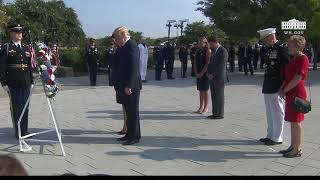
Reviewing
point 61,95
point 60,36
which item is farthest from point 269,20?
point 60,36

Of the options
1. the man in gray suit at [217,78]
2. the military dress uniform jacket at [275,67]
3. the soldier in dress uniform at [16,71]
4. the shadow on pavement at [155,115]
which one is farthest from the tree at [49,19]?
the military dress uniform jacket at [275,67]

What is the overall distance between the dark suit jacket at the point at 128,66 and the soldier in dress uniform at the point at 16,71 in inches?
60.8

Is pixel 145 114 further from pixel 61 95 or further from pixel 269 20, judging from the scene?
pixel 269 20

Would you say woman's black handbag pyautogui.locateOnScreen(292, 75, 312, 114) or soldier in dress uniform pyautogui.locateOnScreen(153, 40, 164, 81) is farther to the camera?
soldier in dress uniform pyautogui.locateOnScreen(153, 40, 164, 81)

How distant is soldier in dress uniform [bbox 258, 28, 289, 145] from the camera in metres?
7.45

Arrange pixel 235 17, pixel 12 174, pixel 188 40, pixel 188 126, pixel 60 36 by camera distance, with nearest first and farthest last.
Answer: pixel 12 174 → pixel 188 126 → pixel 235 17 → pixel 188 40 → pixel 60 36

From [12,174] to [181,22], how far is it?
41.6 meters

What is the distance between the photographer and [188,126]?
9.33 meters

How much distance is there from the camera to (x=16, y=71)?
798cm

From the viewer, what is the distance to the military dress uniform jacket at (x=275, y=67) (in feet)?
24.3

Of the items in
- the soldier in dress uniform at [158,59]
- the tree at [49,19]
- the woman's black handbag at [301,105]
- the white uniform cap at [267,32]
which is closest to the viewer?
the woman's black handbag at [301,105]

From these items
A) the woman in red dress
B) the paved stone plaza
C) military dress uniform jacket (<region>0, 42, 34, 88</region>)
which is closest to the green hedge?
the paved stone plaza

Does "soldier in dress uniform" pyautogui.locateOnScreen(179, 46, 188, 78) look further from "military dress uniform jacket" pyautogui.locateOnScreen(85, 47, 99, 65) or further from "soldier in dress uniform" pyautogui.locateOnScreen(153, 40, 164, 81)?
"military dress uniform jacket" pyautogui.locateOnScreen(85, 47, 99, 65)

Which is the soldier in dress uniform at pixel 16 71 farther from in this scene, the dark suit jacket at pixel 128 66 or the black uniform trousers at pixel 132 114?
the black uniform trousers at pixel 132 114
